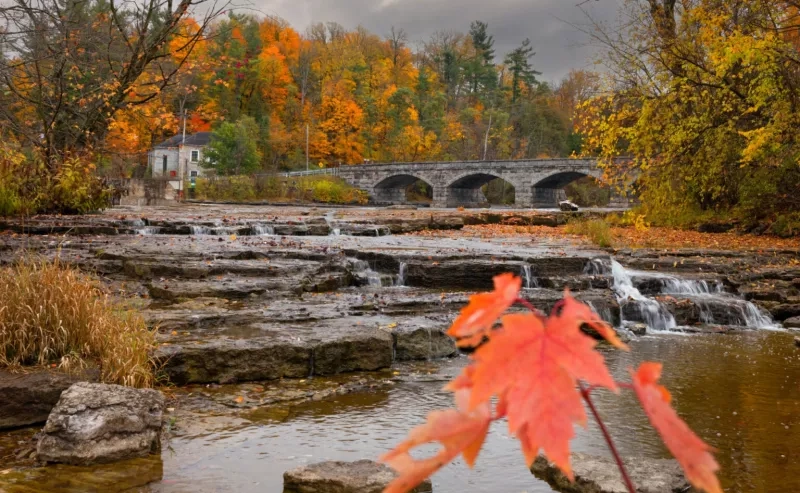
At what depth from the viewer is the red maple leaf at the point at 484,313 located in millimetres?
672

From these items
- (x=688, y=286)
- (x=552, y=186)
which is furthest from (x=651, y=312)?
(x=552, y=186)

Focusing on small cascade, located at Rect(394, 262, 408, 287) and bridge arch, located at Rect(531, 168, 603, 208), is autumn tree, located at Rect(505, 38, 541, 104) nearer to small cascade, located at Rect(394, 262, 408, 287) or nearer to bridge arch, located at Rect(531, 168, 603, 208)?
bridge arch, located at Rect(531, 168, 603, 208)

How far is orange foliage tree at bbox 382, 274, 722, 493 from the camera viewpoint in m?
0.63

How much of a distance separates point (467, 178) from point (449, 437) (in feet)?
195

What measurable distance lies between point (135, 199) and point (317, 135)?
3010 centimetres

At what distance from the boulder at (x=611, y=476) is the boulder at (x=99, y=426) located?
8.90 ft

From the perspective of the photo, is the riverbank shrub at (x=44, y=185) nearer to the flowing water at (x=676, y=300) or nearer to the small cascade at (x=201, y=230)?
the small cascade at (x=201, y=230)

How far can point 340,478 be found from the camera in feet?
13.2

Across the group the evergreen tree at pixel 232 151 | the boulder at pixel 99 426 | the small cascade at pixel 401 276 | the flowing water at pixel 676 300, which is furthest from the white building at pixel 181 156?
the boulder at pixel 99 426

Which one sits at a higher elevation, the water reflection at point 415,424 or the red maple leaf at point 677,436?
the red maple leaf at point 677,436

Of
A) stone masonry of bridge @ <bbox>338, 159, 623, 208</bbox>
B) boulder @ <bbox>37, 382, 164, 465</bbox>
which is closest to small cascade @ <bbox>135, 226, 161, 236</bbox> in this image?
boulder @ <bbox>37, 382, 164, 465</bbox>

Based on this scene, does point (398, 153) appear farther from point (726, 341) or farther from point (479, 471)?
point (479, 471)

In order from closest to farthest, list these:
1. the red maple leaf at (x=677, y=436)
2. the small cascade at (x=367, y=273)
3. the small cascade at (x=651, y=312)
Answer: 1. the red maple leaf at (x=677, y=436)
2. the small cascade at (x=651, y=312)
3. the small cascade at (x=367, y=273)

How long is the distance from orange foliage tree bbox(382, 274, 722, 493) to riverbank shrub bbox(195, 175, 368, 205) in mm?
47338
